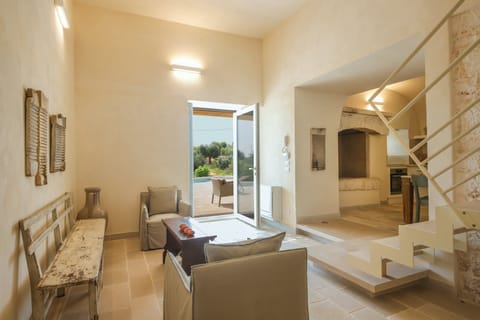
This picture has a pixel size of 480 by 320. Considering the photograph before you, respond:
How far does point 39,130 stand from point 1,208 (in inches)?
36.0

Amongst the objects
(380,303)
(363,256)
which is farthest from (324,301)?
(363,256)

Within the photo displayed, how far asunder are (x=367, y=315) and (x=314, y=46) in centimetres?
368

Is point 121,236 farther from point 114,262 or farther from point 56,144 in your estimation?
point 56,144

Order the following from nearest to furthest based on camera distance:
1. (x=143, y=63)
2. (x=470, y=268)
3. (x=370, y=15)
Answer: (x=470, y=268) → (x=370, y=15) → (x=143, y=63)

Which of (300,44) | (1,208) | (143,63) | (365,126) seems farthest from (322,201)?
(1,208)

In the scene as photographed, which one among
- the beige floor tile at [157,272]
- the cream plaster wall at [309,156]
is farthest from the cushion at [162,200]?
the cream plaster wall at [309,156]

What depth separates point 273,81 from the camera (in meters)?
5.25

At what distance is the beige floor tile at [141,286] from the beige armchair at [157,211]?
84 centimetres

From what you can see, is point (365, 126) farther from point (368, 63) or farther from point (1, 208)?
point (1, 208)

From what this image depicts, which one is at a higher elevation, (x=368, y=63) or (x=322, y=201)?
(x=368, y=63)

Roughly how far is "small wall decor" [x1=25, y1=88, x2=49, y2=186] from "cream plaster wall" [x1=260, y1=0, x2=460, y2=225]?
350 cm

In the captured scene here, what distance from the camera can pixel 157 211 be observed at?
425 cm

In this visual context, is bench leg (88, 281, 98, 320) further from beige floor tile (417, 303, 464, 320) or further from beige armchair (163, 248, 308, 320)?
beige floor tile (417, 303, 464, 320)

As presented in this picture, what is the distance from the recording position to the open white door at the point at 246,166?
4.92m
